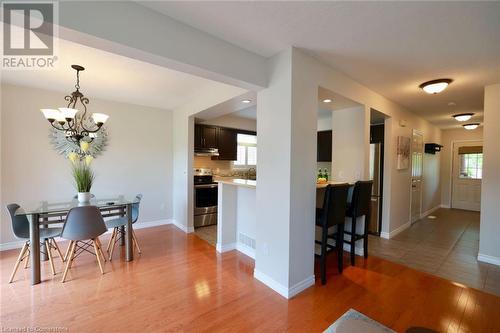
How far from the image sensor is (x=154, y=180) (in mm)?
4801

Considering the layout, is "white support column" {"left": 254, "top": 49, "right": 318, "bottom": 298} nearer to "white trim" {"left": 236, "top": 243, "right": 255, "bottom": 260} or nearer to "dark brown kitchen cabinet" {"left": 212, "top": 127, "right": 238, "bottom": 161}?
"white trim" {"left": 236, "top": 243, "right": 255, "bottom": 260}

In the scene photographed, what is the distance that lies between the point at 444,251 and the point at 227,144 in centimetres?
447

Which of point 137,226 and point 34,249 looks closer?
point 34,249

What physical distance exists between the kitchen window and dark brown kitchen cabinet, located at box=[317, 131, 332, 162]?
1873 millimetres

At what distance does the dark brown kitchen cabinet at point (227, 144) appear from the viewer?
5.35m

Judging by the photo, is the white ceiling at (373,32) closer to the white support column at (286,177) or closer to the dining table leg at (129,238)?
the white support column at (286,177)

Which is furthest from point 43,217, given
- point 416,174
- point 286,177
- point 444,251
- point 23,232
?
point 416,174

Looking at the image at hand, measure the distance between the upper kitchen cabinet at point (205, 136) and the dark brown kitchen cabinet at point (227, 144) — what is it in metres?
0.13

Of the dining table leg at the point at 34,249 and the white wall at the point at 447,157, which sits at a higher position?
the white wall at the point at 447,157

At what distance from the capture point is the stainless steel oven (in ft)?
15.1

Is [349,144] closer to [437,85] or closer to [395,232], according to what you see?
[437,85]

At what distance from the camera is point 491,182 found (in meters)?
3.18

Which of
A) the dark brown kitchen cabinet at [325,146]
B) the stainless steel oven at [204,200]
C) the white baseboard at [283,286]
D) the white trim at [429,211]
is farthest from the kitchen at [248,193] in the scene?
the white trim at [429,211]

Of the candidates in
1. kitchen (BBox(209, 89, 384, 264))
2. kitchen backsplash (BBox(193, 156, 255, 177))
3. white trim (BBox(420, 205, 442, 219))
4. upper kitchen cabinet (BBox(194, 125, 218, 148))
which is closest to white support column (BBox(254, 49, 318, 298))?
kitchen (BBox(209, 89, 384, 264))
